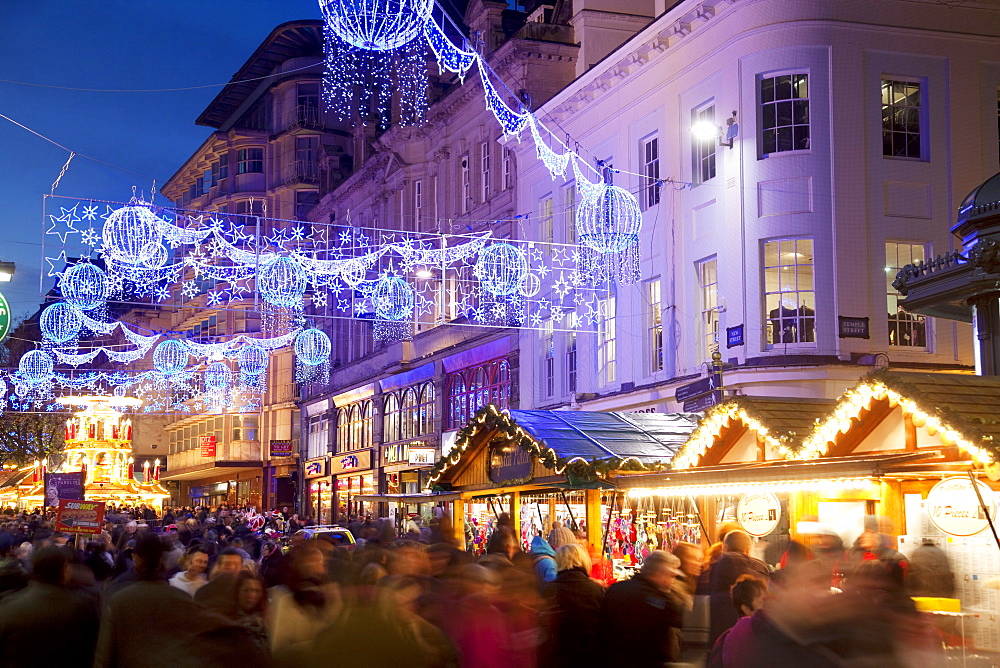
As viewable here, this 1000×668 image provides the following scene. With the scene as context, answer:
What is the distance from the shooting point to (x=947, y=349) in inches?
960

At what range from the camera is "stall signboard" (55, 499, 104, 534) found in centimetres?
1942

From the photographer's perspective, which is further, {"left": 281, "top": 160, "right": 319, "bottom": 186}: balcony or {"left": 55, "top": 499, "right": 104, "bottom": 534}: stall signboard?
{"left": 281, "top": 160, "right": 319, "bottom": 186}: balcony

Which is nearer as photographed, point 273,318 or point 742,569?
point 742,569

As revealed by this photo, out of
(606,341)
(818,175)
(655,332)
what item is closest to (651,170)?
(655,332)

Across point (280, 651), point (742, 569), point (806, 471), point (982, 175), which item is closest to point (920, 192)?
point (982, 175)

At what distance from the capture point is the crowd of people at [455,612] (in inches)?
210

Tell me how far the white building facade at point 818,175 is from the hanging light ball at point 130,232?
11.0m

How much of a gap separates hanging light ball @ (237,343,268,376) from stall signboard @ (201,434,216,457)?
23.2 feet

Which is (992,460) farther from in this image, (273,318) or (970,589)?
(273,318)

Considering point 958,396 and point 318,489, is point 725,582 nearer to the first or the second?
point 958,396

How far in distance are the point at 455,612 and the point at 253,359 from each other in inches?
2265

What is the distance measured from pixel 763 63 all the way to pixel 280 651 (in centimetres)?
1972

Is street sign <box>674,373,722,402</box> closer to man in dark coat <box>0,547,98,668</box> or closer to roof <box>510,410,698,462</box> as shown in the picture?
roof <box>510,410,698,462</box>

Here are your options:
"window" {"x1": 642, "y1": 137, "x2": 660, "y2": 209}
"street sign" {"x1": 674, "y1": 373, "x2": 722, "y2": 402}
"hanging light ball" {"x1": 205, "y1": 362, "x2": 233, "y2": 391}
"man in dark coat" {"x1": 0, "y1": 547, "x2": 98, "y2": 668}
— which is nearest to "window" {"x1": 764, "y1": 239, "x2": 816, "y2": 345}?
"street sign" {"x1": 674, "y1": 373, "x2": 722, "y2": 402}
